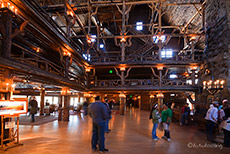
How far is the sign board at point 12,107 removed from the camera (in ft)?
15.8

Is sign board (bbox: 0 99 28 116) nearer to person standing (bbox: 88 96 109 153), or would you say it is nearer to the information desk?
the information desk

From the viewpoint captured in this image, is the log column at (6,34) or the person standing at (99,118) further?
the log column at (6,34)

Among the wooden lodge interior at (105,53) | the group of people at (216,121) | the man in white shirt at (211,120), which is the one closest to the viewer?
the group of people at (216,121)

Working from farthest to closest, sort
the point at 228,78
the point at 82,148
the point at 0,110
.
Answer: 1. the point at 228,78
2. the point at 82,148
3. the point at 0,110

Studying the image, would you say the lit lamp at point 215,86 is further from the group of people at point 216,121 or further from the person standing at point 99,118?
the person standing at point 99,118

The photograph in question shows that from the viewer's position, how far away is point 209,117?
20.7ft

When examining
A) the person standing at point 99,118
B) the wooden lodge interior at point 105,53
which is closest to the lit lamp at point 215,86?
the wooden lodge interior at point 105,53

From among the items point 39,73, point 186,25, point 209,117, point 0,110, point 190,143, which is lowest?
point 190,143

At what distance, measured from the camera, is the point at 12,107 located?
514 centimetres

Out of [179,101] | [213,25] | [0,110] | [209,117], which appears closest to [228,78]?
[213,25]

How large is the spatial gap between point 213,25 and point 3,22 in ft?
49.6

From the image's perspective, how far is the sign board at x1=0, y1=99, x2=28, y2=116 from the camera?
15.8ft

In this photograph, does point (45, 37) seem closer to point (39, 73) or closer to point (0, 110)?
point (39, 73)

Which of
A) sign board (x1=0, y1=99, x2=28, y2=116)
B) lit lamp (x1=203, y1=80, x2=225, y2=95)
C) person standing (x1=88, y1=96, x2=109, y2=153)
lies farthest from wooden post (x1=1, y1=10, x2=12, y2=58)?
lit lamp (x1=203, y1=80, x2=225, y2=95)
